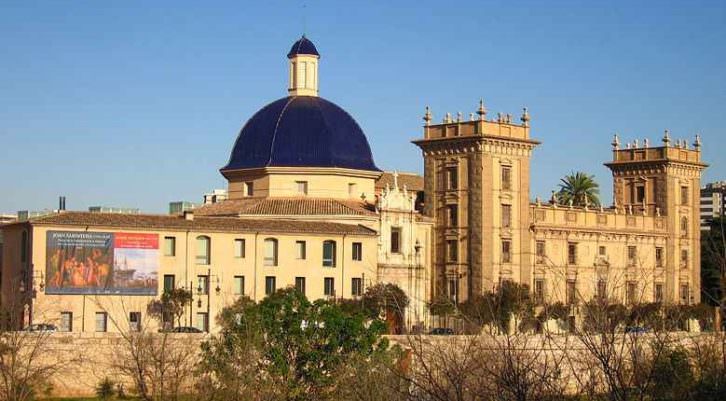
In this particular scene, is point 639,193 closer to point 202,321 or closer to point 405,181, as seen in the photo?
point 405,181

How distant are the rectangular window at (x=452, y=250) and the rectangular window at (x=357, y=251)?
766cm

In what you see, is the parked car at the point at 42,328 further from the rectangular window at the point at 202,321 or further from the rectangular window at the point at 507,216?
the rectangular window at the point at 507,216

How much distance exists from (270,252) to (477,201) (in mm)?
12663

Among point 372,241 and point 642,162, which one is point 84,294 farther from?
point 642,162

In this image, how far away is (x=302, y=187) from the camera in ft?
245

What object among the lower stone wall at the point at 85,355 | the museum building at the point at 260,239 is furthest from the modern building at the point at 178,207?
the lower stone wall at the point at 85,355

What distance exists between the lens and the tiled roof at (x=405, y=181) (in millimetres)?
81125

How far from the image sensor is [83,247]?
61312 mm

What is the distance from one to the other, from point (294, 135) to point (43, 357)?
2638cm

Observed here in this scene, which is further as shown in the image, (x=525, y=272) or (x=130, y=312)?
(x=525, y=272)

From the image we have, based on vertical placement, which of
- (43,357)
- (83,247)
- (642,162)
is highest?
(642,162)

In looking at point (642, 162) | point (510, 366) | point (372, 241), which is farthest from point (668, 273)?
point (510, 366)

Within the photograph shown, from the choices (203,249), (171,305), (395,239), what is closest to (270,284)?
(203,249)

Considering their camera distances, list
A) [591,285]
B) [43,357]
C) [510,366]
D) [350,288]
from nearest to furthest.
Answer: [510,366] → [43,357] → [350,288] → [591,285]
